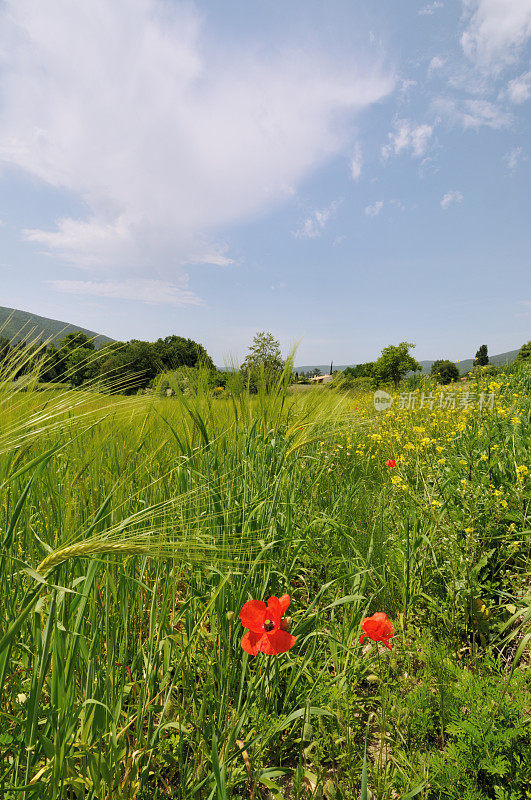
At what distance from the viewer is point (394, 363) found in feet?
104

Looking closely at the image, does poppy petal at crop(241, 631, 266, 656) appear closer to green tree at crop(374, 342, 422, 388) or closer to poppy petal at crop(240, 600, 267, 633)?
poppy petal at crop(240, 600, 267, 633)

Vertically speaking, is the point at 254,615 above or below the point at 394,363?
below

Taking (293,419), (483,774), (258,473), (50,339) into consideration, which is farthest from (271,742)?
(293,419)

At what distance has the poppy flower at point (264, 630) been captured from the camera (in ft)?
2.99

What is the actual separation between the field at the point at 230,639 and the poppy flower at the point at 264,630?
5.2 inches

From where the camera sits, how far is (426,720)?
3.32ft

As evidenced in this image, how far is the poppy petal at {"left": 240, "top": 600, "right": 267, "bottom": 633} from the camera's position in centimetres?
92

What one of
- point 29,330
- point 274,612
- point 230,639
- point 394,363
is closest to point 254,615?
point 274,612

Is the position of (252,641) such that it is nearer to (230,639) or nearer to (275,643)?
(275,643)

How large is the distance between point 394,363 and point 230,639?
32695 millimetres

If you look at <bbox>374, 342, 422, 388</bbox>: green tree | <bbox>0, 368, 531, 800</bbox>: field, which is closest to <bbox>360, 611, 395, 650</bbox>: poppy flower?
<bbox>0, 368, 531, 800</bbox>: field

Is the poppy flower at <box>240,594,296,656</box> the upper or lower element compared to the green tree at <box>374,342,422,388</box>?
lower

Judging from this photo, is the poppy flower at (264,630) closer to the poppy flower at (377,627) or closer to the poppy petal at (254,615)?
the poppy petal at (254,615)

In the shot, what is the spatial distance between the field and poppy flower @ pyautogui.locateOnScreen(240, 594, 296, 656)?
0.13 metres
